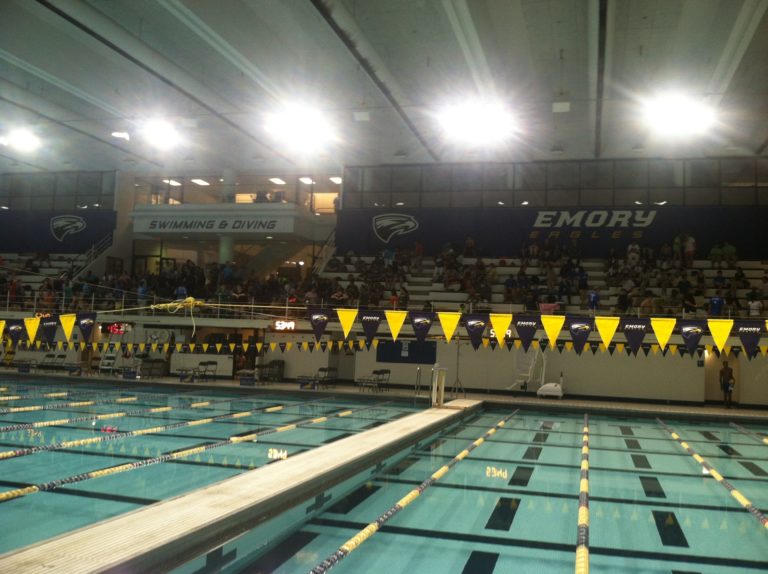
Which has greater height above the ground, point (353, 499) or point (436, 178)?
point (436, 178)

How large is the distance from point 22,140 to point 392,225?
12587mm

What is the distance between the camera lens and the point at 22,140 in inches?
853

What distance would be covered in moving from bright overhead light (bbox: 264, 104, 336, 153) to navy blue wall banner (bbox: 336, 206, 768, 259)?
4644 mm

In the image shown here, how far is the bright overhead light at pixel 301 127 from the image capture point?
1758 centimetres

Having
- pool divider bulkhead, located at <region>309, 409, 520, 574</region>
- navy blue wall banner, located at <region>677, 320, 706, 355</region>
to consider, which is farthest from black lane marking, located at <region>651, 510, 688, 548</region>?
navy blue wall banner, located at <region>677, 320, 706, 355</region>

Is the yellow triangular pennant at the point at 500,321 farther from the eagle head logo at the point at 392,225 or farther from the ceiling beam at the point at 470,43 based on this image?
the eagle head logo at the point at 392,225

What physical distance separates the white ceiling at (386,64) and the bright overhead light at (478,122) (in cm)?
45

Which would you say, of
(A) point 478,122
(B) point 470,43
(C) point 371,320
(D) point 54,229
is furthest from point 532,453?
(D) point 54,229

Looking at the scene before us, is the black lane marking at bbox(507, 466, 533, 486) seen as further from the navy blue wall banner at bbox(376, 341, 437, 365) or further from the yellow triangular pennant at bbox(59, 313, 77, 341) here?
the navy blue wall banner at bbox(376, 341, 437, 365)

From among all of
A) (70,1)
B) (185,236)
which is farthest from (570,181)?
(70,1)

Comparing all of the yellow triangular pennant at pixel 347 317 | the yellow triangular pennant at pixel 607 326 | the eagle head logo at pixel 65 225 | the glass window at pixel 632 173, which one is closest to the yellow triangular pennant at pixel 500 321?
the yellow triangular pennant at pixel 607 326

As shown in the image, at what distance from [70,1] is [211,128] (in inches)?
285

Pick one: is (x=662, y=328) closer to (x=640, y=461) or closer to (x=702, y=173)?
(x=640, y=461)

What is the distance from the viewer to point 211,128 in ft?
64.0
